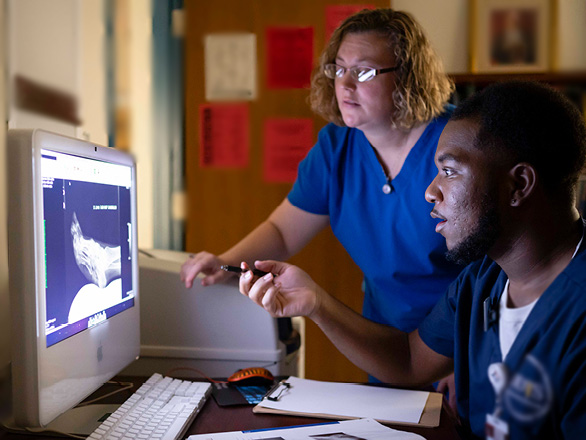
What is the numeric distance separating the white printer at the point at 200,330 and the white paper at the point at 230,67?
4.19 ft

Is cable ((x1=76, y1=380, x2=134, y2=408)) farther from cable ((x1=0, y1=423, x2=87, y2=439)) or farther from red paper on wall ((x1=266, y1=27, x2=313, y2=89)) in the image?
red paper on wall ((x1=266, y1=27, x2=313, y2=89))

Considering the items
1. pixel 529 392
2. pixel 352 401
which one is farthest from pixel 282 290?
pixel 529 392

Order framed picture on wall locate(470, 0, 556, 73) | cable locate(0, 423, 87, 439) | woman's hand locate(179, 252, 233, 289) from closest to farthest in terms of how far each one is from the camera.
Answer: cable locate(0, 423, 87, 439), woman's hand locate(179, 252, 233, 289), framed picture on wall locate(470, 0, 556, 73)

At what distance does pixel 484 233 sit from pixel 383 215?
1.91ft

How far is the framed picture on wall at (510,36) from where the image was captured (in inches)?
97.8

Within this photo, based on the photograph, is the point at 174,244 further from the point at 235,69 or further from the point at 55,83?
the point at 55,83

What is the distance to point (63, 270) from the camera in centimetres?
82

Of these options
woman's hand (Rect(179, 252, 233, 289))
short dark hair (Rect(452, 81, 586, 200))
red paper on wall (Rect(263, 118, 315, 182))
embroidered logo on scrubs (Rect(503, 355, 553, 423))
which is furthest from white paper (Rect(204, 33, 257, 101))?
embroidered logo on scrubs (Rect(503, 355, 553, 423))

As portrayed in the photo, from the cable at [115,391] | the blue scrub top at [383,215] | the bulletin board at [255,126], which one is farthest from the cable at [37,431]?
the bulletin board at [255,126]

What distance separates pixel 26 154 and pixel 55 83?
925mm

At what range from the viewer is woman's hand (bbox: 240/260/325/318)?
3.44 ft

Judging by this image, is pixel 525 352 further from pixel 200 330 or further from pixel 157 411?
pixel 200 330

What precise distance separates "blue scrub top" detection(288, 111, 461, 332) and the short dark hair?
0.50 metres

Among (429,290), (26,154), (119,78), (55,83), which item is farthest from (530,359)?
(119,78)
